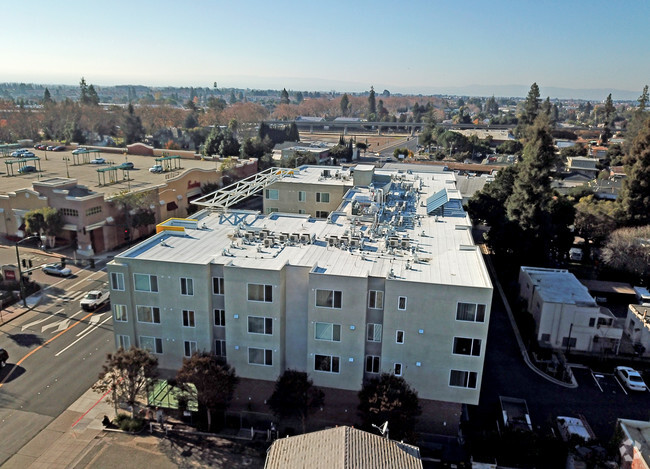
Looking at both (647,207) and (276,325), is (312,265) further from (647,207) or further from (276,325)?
(647,207)

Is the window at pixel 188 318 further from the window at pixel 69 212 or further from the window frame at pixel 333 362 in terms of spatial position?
the window at pixel 69 212

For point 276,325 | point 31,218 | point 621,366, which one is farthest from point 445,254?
point 31,218

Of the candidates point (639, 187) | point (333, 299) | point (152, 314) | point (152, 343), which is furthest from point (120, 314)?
point (639, 187)

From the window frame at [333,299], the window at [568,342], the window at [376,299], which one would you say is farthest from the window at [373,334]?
the window at [568,342]

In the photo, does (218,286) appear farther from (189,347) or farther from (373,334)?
(373,334)

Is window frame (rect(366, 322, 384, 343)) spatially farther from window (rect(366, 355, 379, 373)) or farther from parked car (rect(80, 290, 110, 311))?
parked car (rect(80, 290, 110, 311))

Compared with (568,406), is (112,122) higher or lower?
higher
